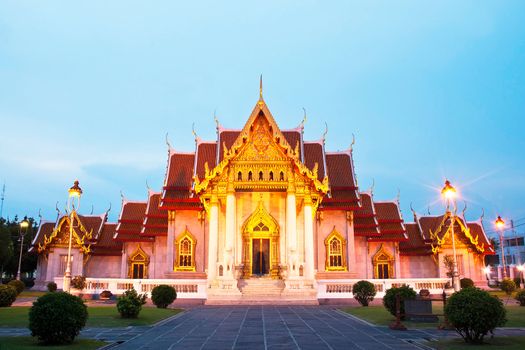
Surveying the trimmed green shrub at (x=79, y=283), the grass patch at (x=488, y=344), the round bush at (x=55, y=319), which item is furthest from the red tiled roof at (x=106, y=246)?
the grass patch at (x=488, y=344)

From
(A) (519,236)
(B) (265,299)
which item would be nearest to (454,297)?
(B) (265,299)

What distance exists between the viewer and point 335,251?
33344 millimetres

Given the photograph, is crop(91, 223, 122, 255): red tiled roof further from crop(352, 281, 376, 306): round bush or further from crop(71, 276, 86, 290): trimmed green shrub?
crop(352, 281, 376, 306): round bush

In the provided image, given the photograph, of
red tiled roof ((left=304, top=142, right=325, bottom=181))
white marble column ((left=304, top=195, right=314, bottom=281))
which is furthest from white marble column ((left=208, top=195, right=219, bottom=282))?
red tiled roof ((left=304, top=142, right=325, bottom=181))

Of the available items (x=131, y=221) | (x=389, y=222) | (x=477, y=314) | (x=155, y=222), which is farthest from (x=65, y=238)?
(x=477, y=314)

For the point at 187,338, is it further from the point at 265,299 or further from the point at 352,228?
the point at 352,228

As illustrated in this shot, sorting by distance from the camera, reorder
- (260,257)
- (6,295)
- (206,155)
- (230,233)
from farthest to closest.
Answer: (206,155) → (260,257) → (230,233) → (6,295)

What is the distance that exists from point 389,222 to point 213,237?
1561 cm

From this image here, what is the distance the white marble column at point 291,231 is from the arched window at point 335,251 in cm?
505

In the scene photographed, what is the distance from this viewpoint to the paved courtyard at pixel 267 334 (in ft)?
36.7

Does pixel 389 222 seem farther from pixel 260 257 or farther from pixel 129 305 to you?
pixel 129 305

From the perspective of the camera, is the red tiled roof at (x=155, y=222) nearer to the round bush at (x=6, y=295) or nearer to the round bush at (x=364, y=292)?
the round bush at (x=6, y=295)

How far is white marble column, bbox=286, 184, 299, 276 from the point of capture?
89.0 feet

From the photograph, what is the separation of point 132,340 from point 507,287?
95.1 feet
